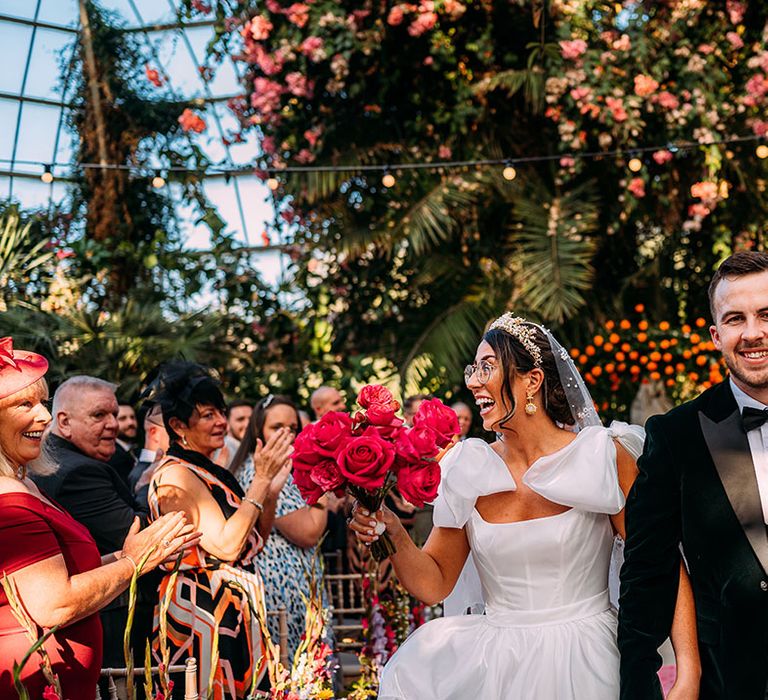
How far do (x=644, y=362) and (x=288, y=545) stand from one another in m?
4.50

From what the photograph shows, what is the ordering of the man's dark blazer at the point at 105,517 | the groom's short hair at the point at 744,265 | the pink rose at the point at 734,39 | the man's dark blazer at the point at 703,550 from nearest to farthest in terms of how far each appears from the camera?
the man's dark blazer at the point at 703,550 → the groom's short hair at the point at 744,265 → the man's dark blazer at the point at 105,517 → the pink rose at the point at 734,39

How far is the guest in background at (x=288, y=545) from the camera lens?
4363 millimetres

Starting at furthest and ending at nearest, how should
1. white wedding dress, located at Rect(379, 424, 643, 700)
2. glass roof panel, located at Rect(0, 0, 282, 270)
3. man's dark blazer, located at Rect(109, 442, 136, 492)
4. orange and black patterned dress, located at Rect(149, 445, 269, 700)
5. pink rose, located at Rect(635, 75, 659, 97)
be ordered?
glass roof panel, located at Rect(0, 0, 282, 270)
pink rose, located at Rect(635, 75, 659, 97)
man's dark blazer, located at Rect(109, 442, 136, 492)
orange and black patterned dress, located at Rect(149, 445, 269, 700)
white wedding dress, located at Rect(379, 424, 643, 700)

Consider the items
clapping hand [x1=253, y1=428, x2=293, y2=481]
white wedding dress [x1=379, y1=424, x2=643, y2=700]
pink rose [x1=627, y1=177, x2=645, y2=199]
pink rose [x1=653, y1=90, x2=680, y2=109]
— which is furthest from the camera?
pink rose [x1=627, y1=177, x2=645, y2=199]

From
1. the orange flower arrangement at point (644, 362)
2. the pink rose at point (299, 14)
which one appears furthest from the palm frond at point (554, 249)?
the pink rose at point (299, 14)

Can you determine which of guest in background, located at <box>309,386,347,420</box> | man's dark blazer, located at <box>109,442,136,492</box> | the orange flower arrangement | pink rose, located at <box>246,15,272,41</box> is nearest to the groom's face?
man's dark blazer, located at <box>109,442,136,492</box>

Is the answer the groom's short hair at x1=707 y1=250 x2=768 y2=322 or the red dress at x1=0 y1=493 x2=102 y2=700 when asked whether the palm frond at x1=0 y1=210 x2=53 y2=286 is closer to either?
the red dress at x1=0 y1=493 x2=102 y2=700

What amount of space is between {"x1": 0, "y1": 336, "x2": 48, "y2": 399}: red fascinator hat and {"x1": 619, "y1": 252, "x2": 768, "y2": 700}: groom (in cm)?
160

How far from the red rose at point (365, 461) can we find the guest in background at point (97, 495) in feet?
5.28

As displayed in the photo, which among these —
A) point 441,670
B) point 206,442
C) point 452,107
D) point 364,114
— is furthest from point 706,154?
point 441,670

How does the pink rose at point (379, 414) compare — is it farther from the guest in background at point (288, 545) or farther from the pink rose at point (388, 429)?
the guest in background at point (288, 545)

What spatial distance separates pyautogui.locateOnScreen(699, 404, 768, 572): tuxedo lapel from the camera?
2.18 metres

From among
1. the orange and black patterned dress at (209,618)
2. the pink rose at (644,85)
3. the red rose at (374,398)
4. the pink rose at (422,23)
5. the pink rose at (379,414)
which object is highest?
the pink rose at (422,23)

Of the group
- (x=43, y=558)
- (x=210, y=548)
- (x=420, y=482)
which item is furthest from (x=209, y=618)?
(x=420, y=482)
